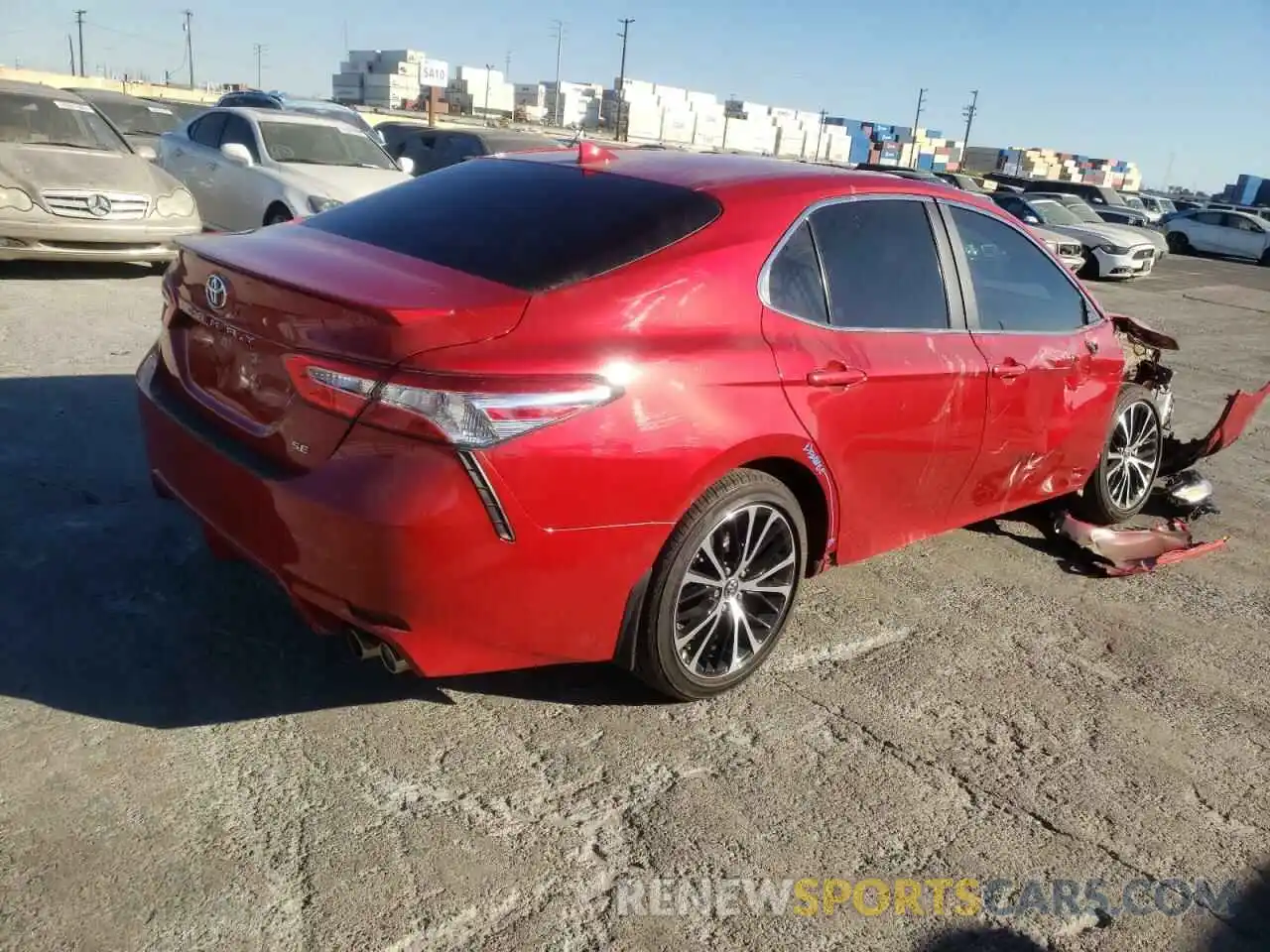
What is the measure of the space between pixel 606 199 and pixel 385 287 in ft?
2.81

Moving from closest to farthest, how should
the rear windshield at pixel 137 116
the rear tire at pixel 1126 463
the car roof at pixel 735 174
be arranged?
the car roof at pixel 735 174 → the rear tire at pixel 1126 463 → the rear windshield at pixel 137 116

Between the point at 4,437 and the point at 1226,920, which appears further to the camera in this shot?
the point at 4,437

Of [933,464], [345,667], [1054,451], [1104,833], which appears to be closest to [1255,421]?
[1054,451]

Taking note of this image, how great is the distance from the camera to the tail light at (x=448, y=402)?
244 centimetres

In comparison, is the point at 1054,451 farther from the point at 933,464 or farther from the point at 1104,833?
the point at 1104,833

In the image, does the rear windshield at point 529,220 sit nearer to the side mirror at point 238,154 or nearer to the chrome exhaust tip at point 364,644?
the chrome exhaust tip at point 364,644

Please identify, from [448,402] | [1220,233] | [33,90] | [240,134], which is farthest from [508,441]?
[1220,233]

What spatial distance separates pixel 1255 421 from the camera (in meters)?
8.48

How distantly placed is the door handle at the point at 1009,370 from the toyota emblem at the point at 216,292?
2.73 meters

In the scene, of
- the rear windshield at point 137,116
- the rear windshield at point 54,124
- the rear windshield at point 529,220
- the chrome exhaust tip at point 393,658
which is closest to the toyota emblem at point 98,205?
the rear windshield at point 54,124

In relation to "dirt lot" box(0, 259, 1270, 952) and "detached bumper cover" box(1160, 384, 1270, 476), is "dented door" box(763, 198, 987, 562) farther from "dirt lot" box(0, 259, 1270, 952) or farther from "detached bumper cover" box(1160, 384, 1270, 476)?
"detached bumper cover" box(1160, 384, 1270, 476)

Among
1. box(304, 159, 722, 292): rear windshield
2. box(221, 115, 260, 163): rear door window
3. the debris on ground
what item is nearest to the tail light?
box(304, 159, 722, 292): rear windshield

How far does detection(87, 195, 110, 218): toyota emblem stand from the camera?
27.3 ft

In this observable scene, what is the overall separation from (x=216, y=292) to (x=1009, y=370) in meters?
2.87
